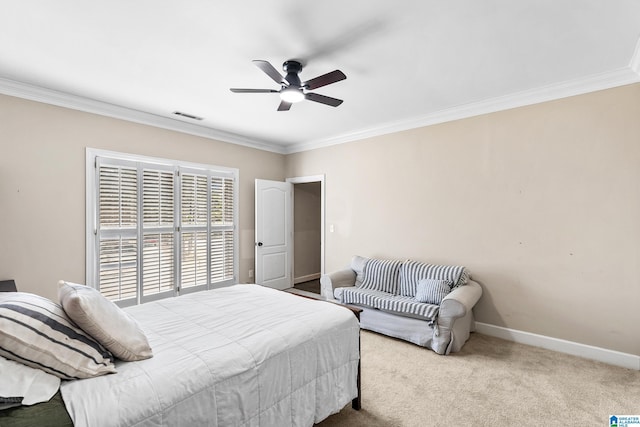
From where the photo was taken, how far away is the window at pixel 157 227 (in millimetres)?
3650

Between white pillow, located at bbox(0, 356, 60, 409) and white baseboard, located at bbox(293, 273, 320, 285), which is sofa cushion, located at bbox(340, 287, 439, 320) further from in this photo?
white pillow, located at bbox(0, 356, 60, 409)

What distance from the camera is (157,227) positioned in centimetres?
409

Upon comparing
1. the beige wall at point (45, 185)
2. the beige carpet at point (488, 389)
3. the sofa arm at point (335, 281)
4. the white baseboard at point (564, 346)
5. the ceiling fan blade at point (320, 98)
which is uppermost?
the ceiling fan blade at point (320, 98)

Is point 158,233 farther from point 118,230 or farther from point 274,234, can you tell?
point 274,234

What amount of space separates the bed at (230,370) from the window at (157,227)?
77.0 inches

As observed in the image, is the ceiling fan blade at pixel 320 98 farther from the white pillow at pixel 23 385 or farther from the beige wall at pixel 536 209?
the white pillow at pixel 23 385

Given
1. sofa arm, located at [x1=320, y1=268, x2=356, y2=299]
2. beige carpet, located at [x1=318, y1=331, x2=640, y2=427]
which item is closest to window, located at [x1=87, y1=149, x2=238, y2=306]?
sofa arm, located at [x1=320, y1=268, x2=356, y2=299]

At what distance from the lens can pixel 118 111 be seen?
376cm

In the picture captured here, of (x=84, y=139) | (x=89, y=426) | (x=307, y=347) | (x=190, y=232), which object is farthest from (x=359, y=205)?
(x=89, y=426)

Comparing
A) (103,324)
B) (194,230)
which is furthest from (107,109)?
(103,324)

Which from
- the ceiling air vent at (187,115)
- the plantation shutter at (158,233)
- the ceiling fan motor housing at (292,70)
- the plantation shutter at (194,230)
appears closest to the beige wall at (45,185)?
the plantation shutter at (158,233)

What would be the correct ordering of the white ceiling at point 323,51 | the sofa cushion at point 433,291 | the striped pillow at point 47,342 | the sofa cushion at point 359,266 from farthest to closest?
the sofa cushion at point 359,266
the sofa cushion at point 433,291
the white ceiling at point 323,51
the striped pillow at point 47,342

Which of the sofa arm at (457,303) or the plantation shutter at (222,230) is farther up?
the plantation shutter at (222,230)

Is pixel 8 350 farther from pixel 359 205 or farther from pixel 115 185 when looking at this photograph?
pixel 359 205
